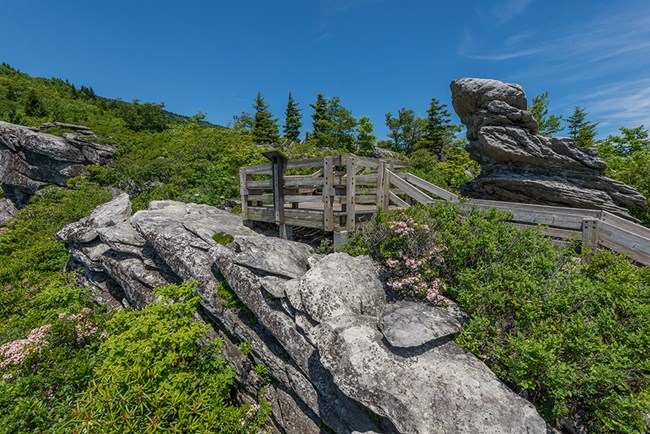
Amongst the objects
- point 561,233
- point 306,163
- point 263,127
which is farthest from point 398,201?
point 263,127

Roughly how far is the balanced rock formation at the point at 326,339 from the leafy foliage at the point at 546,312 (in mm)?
331

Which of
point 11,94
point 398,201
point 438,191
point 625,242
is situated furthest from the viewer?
point 11,94

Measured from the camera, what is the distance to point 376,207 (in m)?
6.82

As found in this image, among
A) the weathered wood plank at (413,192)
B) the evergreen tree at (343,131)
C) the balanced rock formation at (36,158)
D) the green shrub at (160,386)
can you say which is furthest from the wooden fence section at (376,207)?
the evergreen tree at (343,131)

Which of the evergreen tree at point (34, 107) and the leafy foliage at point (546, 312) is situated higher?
the evergreen tree at point (34, 107)

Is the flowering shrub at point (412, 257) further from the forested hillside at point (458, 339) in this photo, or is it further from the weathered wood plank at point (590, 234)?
A: the weathered wood plank at point (590, 234)

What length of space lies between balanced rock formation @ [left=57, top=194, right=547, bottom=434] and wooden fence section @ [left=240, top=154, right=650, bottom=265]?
1133 millimetres

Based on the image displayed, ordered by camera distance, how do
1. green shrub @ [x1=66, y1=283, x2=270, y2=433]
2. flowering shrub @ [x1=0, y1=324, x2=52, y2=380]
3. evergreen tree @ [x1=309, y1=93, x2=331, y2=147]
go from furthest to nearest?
1. evergreen tree @ [x1=309, y1=93, x2=331, y2=147]
2. flowering shrub @ [x1=0, y1=324, x2=52, y2=380]
3. green shrub @ [x1=66, y1=283, x2=270, y2=433]

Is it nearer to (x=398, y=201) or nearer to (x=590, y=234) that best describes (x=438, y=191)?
(x=398, y=201)

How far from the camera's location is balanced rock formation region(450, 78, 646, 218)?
280 inches

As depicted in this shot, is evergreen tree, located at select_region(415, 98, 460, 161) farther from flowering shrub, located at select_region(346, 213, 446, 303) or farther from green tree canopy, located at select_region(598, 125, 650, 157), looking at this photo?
flowering shrub, located at select_region(346, 213, 446, 303)

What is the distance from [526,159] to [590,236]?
401 cm

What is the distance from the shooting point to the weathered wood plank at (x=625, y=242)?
13.0 feet

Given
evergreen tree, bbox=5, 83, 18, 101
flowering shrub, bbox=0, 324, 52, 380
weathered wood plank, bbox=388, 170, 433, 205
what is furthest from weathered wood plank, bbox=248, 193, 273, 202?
evergreen tree, bbox=5, 83, 18, 101
